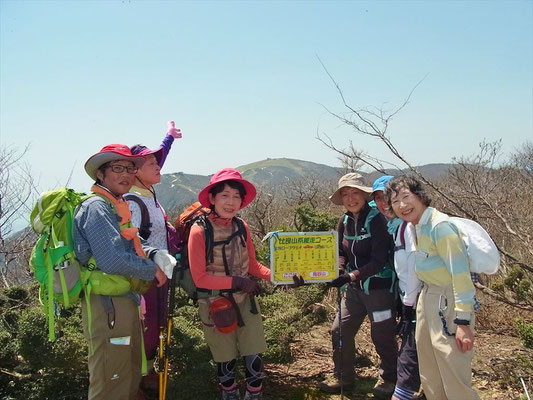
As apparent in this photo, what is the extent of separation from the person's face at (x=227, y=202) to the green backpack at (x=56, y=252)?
1015 millimetres

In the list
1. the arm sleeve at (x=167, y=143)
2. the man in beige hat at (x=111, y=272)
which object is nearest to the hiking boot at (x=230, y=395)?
the man in beige hat at (x=111, y=272)

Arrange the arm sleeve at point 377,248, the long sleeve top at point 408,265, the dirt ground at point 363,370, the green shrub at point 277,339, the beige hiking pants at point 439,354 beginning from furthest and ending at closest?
the green shrub at point 277,339 → the dirt ground at point 363,370 → the arm sleeve at point 377,248 → the long sleeve top at point 408,265 → the beige hiking pants at point 439,354

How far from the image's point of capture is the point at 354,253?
3.57m

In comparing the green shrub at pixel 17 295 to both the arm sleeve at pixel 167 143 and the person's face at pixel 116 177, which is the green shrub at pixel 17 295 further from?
the person's face at pixel 116 177

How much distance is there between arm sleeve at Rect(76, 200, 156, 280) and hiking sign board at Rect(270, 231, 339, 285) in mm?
1206

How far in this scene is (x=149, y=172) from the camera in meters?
3.42

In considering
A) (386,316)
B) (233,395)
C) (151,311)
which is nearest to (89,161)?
(151,311)

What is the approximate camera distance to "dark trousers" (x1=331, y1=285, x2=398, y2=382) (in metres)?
3.49

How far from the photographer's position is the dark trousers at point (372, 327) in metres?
3.49

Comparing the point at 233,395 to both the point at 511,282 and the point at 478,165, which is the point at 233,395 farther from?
the point at 511,282

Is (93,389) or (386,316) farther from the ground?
(386,316)

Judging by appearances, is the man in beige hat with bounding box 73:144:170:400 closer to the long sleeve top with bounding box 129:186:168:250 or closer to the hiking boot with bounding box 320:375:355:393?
the long sleeve top with bounding box 129:186:168:250

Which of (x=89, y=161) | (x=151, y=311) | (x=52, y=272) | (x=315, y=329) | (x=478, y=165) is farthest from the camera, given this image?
(x=315, y=329)

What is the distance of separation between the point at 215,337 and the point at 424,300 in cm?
153
